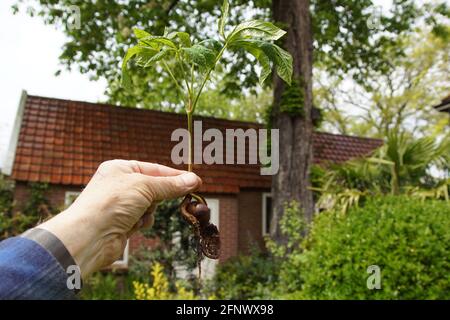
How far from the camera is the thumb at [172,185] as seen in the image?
1.55 m

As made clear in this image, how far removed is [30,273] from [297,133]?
8.58 m

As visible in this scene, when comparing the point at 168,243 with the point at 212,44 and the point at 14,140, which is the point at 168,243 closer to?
the point at 14,140

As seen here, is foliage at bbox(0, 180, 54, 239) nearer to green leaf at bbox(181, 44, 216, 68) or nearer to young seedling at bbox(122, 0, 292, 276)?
young seedling at bbox(122, 0, 292, 276)

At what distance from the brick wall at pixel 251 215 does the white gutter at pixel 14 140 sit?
5.90 meters

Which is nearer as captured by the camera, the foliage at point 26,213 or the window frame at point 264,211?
the foliage at point 26,213

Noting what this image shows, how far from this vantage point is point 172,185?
1556mm

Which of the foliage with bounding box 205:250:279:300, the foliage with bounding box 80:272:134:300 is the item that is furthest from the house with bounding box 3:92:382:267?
the foliage with bounding box 205:250:279:300

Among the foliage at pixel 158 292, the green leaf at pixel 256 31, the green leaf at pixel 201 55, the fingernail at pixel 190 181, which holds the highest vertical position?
the green leaf at pixel 256 31

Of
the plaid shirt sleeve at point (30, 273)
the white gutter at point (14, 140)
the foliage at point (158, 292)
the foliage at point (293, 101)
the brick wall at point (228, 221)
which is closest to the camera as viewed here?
the plaid shirt sleeve at point (30, 273)

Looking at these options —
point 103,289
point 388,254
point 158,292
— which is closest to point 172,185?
point 388,254

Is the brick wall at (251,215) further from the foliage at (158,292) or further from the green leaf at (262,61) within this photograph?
the green leaf at (262,61)

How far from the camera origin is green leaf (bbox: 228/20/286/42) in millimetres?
1416

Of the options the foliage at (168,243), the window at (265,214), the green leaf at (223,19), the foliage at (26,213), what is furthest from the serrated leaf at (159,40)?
the window at (265,214)
